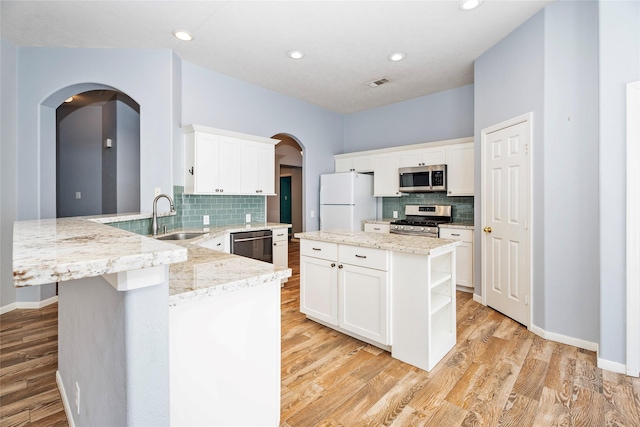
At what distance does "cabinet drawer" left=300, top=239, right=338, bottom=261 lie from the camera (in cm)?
266

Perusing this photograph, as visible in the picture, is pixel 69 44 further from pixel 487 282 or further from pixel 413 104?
pixel 487 282

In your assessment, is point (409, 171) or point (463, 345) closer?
point (463, 345)

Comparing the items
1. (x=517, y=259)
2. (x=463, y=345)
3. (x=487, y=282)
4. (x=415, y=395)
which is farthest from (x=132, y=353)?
(x=487, y=282)

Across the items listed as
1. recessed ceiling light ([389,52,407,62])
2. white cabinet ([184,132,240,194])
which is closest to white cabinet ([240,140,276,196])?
white cabinet ([184,132,240,194])

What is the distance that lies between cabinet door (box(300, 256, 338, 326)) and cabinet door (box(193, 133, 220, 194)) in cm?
164

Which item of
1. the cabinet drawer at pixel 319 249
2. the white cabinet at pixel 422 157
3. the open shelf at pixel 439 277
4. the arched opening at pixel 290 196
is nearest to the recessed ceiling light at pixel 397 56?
the white cabinet at pixel 422 157

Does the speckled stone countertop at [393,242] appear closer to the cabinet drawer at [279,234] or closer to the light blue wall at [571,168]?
the light blue wall at [571,168]

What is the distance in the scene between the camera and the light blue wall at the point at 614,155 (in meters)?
2.10

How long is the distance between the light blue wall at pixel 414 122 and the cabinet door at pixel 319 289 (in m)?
3.29

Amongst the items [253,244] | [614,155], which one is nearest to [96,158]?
[253,244]

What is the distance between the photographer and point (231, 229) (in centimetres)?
374

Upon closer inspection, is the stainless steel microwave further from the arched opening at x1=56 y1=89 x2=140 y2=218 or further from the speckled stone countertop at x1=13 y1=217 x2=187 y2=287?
the arched opening at x1=56 y1=89 x2=140 y2=218

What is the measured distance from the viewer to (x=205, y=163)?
12.2 ft

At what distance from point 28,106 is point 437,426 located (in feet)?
15.6
